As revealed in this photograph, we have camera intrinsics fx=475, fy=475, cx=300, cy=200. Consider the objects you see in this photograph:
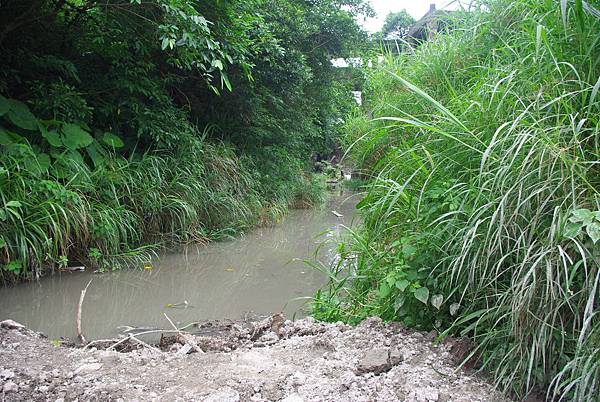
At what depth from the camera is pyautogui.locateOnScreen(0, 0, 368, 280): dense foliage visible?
385cm

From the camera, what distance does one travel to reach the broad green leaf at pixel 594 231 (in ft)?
4.32

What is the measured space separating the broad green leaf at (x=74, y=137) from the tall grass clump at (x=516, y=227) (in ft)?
10.5

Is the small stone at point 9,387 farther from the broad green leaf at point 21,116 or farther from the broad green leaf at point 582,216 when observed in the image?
the broad green leaf at point 21,116

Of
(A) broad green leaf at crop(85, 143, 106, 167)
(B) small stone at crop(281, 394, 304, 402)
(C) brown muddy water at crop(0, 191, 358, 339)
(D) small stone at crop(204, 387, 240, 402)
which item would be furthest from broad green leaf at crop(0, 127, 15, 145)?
(B) small stone at crop(281, 394, 304, 402)

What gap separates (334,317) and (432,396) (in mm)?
1026

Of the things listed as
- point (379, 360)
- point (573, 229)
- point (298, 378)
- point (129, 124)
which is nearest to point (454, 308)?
point (379, 360)

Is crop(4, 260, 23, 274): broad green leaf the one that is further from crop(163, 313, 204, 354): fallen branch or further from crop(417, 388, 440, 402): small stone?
crop(417, 388, 440, 402): small stone

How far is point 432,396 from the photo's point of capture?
1446 mm

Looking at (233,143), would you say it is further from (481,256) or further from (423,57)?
(481,256)

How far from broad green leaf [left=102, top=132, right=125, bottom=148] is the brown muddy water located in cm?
129

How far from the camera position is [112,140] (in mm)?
4957

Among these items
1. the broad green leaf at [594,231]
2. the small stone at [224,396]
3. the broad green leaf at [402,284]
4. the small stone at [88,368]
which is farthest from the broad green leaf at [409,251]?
the small stone at [88,368]

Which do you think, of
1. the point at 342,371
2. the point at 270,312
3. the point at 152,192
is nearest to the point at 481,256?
the point at 342,371

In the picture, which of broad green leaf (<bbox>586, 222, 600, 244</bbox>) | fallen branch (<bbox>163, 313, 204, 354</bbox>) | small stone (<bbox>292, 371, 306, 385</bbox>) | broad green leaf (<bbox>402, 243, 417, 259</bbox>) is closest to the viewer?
broad green leaf (<bbox>586, 222, 600, 244</bbox>)
